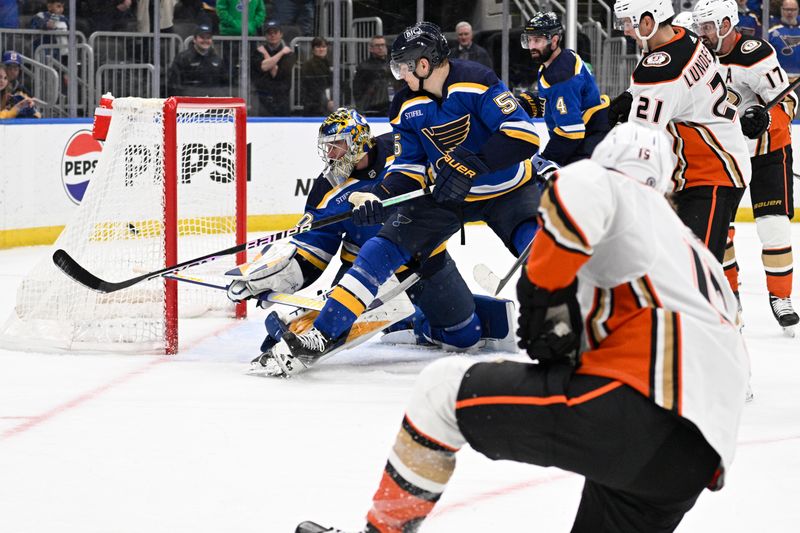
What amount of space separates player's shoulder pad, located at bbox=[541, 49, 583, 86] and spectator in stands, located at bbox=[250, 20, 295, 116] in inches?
130

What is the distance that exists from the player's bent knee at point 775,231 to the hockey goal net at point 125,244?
2070 millimetres

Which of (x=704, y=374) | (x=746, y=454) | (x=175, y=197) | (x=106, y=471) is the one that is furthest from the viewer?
(x=175, y=197)

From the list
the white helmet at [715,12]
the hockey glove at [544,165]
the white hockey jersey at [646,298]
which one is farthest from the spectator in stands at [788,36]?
the white hockey jersey at [646,298]

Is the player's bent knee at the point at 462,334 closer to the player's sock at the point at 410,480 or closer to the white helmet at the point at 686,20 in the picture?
the white helmet at the point at 686,20

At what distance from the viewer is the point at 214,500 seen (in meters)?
2.59

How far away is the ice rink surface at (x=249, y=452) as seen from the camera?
2502 mm

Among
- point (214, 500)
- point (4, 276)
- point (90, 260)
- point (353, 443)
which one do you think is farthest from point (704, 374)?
point (4, 276)

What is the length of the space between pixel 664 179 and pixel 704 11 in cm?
267

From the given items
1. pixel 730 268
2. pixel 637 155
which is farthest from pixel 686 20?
pixel 637 155

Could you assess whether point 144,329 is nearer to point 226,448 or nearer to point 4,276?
point 226,448

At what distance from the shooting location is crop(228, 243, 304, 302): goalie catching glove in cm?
424

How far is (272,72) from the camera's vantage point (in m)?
8.24

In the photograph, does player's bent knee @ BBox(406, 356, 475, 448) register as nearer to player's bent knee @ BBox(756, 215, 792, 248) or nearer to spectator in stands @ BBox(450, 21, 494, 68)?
player's bent knee @ BBox(756, 215, 792, 248)

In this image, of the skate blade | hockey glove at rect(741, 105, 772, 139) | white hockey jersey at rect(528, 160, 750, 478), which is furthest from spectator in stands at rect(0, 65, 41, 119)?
white hockey jersey at rect(528, 160, 750, 478)
